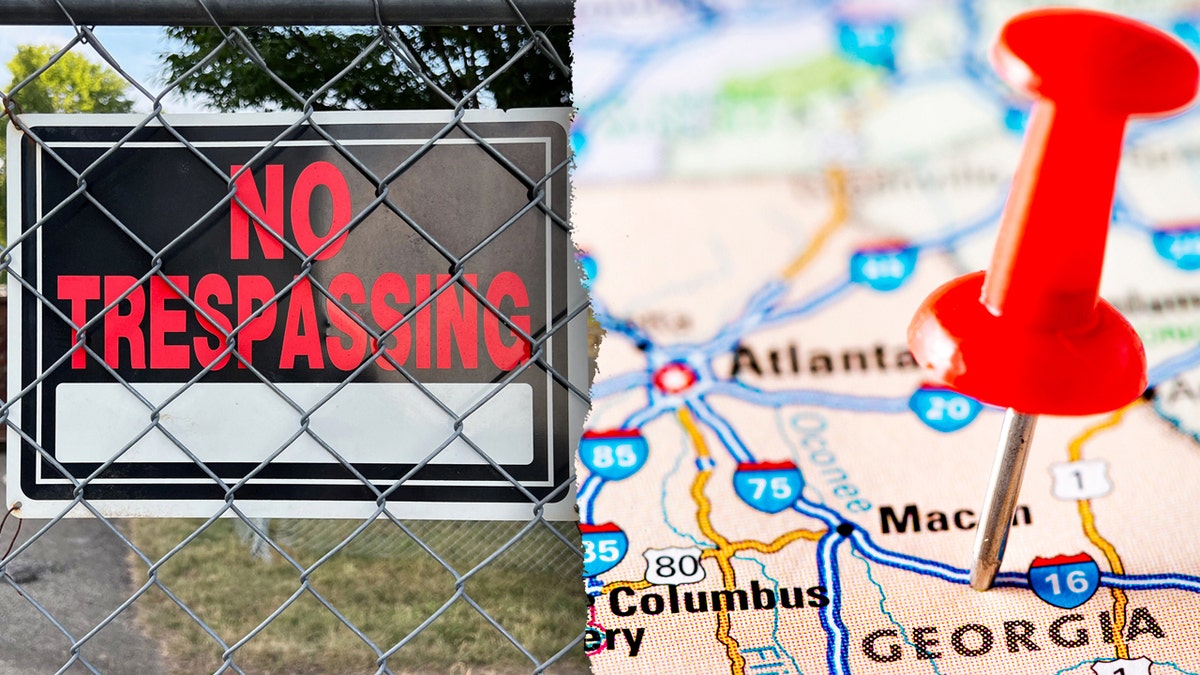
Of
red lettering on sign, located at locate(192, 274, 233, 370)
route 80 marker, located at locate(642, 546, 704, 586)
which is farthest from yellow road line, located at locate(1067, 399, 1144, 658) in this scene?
red lettering on sign, located at locate(192, 274, 233, 370)

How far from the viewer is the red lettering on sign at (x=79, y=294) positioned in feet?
2.50

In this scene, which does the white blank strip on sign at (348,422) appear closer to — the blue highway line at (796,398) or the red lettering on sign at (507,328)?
the red lettering on sign at (507,328)

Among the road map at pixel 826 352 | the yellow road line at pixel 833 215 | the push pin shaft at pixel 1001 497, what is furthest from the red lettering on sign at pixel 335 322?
the push pin shaft at pixel 1001 497

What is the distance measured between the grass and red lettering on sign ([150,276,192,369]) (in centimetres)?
78

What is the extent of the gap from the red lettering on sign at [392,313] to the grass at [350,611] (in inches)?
29.7

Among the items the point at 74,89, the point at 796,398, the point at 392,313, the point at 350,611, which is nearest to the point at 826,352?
the point at 796,398

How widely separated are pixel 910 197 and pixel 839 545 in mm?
276

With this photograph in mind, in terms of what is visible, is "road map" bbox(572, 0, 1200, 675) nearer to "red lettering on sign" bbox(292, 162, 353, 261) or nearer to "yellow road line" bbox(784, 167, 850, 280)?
"yellow road line" bbox(784, 167, 850, 280)

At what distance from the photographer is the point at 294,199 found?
731 millimetres

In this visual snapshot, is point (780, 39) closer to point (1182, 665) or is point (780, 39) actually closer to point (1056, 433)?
point (1056, 433)

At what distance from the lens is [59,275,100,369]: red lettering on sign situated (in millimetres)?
763

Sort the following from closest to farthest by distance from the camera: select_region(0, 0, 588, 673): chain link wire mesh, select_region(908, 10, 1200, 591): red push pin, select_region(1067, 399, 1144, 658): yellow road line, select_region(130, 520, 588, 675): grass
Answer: select_region(908, 10, 1200, 591): red push pin, select_region(1067, 399, 1144, 658): yellow road line, select_region(0, 0, 588, 673): chain link wire mesh, select_region(130, 520, 588, 675): grass

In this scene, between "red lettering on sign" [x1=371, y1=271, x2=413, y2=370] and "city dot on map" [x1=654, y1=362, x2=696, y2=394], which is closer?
"city dot on map" [x1=654, y1=362, x2=696, y2=394]

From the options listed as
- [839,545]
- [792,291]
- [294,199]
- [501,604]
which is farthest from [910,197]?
[501,604]
